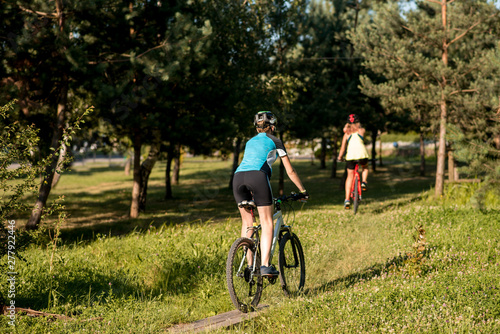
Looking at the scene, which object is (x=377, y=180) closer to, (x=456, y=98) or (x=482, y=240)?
(x=456, y=98)

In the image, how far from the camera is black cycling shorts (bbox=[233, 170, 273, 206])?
4902mm

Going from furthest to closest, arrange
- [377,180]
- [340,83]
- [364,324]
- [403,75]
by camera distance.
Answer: [377,180]
[340,83]
[403,75]
[364,324]

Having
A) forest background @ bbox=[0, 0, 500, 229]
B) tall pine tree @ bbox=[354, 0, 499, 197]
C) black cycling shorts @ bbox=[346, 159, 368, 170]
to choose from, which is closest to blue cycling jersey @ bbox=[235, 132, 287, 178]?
forest background @ bbox=[0, 0, 500, 229]

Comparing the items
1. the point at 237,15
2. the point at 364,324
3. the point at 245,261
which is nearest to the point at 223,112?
the point at 237,15

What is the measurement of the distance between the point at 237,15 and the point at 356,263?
12.6m

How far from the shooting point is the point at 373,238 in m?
8.76

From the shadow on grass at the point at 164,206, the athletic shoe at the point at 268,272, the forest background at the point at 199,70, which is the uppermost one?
the forest background at the point at 199,70

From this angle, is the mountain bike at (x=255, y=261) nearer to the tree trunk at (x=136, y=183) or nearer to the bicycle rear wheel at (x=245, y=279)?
the bicycle rear wheel at (x=245, y=279)

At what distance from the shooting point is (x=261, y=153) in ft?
16.4

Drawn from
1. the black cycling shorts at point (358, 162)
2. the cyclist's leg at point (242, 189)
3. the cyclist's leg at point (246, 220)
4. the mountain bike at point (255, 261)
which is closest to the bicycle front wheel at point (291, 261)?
the mountain bike at point (255, 261)

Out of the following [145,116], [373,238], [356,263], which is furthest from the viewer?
[145,116]

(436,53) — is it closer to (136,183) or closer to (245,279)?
(136,183)

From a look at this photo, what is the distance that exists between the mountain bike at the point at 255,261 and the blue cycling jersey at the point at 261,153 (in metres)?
0.41

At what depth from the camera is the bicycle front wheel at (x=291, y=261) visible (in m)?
5.48
